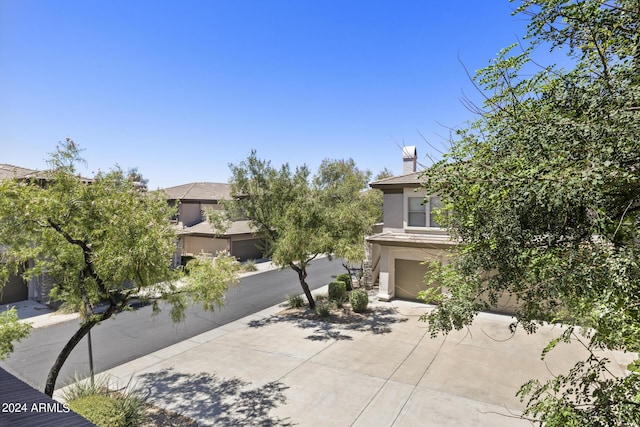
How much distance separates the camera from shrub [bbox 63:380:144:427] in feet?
21.9

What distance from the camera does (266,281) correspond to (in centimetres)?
2386

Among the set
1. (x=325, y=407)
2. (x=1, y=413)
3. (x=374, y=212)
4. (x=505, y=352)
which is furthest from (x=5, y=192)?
(x=374, y=212)

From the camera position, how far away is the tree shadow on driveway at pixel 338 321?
13836 mm

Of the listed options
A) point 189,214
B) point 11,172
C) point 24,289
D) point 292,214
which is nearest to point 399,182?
point 292,214

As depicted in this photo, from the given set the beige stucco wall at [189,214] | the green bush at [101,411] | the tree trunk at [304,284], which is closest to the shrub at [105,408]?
the green bush at [101,411]

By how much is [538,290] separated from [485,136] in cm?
281

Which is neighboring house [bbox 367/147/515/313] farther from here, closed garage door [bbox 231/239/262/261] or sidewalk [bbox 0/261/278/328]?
closed garage door [bbox 231/239/262/261]

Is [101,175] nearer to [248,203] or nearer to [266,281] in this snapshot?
[248,203]

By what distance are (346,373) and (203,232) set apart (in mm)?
23959

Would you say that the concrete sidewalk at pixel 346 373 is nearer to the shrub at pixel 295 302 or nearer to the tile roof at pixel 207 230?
the shrub at pixel 295 302

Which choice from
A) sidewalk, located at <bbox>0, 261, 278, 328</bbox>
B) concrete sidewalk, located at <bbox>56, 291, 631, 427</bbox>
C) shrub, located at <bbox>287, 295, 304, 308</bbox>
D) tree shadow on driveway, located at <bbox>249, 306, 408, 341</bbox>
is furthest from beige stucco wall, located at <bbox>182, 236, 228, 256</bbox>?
concrete sidewalk, located at <bbox>56, 291, 631, 427</bbox>

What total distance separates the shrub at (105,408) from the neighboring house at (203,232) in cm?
2115

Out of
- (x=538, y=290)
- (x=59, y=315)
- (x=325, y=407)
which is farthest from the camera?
(x=59, y=315)

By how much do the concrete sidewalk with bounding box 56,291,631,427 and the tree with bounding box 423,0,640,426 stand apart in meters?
2.99
